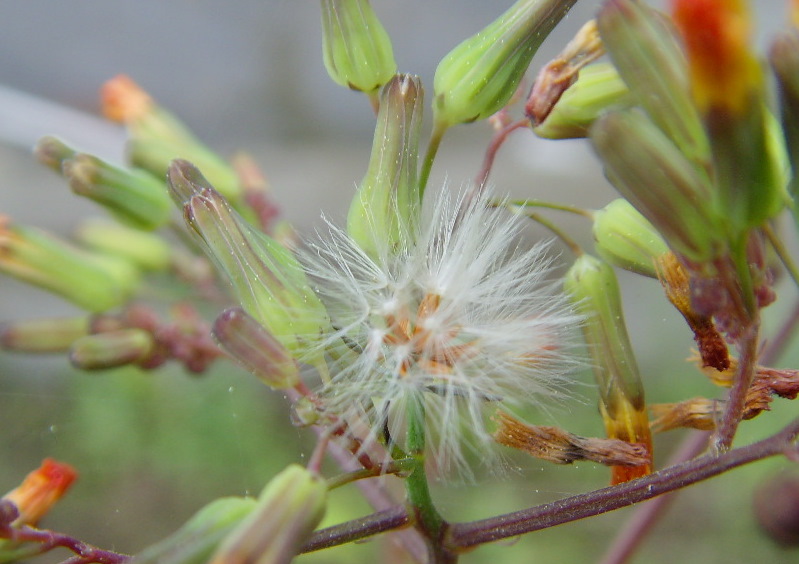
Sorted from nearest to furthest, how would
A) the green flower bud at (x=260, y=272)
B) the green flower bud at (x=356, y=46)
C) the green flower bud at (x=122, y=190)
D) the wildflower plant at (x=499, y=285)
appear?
the wildflower plant at (x=499, y=285), the green flower bud at (x=260, y=272), the green flower bud at (x=356, y=46), the green flower bud at (x=122, y=190)

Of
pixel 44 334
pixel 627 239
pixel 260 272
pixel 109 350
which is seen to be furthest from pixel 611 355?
pixel 44 334

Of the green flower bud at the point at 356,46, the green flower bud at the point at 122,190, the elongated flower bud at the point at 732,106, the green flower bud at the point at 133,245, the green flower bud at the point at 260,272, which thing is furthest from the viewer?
the green flower bud at the point at 133,245

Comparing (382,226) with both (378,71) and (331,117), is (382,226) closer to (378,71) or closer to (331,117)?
(378,71)

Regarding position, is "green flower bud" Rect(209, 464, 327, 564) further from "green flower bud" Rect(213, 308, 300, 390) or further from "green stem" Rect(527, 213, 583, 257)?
"green stem" Rect(527, 213, 583, 257)

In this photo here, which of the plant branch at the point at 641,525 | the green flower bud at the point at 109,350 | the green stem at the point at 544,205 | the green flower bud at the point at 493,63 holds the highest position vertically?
the green flower bud at the point at 493,63

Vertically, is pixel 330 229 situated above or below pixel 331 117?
below

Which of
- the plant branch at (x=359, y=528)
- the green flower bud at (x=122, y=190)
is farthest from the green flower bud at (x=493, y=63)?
the green flower bud at (x=122, y=190)

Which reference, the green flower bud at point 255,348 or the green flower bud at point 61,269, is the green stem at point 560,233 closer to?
the green flower bud at point 255,348

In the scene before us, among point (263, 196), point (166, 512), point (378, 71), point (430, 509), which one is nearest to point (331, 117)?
point (166, 512)

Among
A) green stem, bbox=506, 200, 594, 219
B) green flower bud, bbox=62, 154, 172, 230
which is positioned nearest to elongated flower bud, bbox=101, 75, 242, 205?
green flower bud, bbox=62, 154, 172, 230
